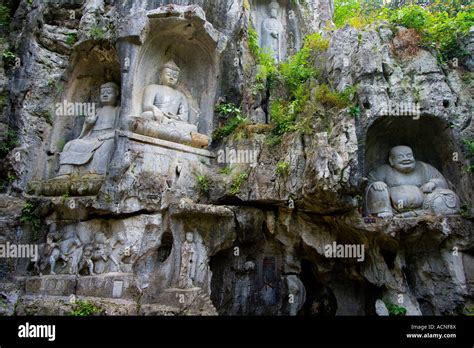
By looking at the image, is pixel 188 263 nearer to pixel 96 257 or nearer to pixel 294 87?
pixel 96 257

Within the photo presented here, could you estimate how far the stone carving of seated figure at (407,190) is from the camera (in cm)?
871

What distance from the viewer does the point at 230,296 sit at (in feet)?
28.6

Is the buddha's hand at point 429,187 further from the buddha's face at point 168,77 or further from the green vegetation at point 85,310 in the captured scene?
the green vegetation at point 85,310

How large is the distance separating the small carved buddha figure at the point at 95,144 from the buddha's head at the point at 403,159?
6.49m

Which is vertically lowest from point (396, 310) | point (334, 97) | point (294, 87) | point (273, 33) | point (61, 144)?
point (396, 310)

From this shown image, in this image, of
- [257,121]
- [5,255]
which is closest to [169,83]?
[257,121]

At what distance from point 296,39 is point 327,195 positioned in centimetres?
857

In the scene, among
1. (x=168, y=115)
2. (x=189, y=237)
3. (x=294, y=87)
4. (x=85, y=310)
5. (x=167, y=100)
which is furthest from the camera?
(x=294, y=87)

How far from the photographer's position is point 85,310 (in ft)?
21.4

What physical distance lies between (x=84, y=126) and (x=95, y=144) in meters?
0.91

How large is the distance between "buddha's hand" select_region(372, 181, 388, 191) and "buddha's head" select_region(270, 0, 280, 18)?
26.8 feet

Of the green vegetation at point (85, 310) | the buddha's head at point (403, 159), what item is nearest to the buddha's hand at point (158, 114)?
the green vegetation at point (85, 310)

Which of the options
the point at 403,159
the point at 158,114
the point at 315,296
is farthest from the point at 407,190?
the point at 158,114

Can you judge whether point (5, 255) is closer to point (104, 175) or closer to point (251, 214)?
point (104, 175)
